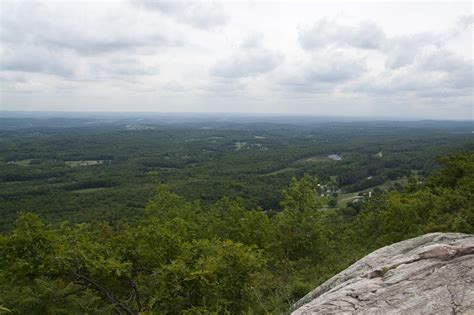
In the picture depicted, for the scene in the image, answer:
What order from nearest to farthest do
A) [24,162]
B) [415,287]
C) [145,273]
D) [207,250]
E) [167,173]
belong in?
1. [415,287]
2. [207,250]
3. [145,273]
4. [167,173]
5. [24,162]

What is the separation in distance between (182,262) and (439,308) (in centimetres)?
876

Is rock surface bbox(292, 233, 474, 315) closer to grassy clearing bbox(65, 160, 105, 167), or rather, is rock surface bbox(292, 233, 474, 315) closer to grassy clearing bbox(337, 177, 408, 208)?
grassy clearing bbox(337, 177, 408, 208)

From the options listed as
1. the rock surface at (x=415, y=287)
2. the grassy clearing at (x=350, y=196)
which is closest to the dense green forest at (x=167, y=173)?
the grassy clearing at (x=350, y=196)

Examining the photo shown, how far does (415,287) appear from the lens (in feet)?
25.7

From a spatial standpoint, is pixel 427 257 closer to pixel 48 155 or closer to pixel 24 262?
pixel 24 262

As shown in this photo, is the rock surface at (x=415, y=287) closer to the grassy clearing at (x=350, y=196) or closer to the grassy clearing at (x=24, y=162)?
the grassy clearing at (x=350, y=196)

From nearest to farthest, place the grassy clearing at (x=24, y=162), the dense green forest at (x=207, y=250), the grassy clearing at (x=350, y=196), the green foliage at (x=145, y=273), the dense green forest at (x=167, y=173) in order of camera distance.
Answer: the green foliage at (x=145, y=273) → the dense green forest at (x=207, y=250) → the dense green forest at (x=167, y=173) → the grassy clearing at (x=350, y=196) → the grassy clearing at (x=24, y=162)

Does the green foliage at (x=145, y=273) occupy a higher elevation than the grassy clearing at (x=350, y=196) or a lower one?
higher

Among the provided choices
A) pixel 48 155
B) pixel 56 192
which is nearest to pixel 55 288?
pixel 56 192

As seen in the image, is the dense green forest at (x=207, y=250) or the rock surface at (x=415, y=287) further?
the dense green forest at (x=207, y=250)

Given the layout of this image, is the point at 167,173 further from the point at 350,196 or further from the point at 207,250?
the point at 207,250

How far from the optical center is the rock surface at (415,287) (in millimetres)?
7027

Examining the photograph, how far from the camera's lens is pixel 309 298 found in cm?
1088

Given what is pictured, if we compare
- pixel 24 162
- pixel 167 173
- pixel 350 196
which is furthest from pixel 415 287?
pixel 24 162
